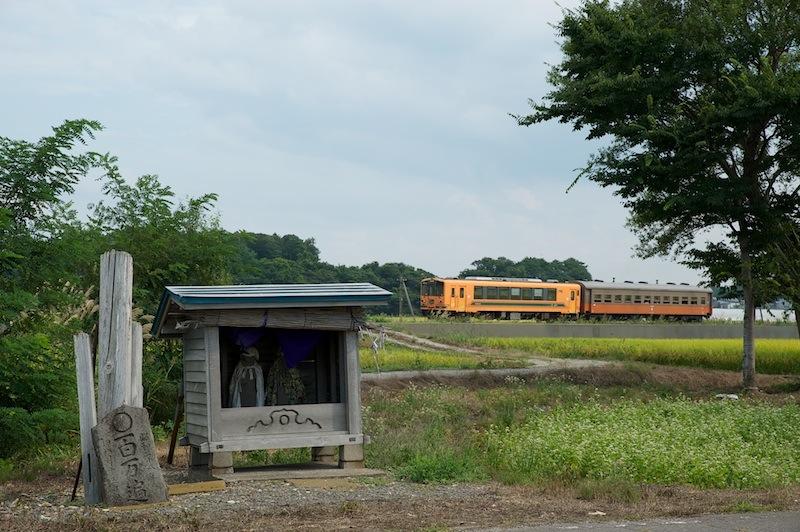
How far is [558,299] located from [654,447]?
2133 inches

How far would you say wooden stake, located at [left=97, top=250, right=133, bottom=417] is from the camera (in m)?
11.4

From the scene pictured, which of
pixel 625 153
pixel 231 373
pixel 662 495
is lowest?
pixel 662 495

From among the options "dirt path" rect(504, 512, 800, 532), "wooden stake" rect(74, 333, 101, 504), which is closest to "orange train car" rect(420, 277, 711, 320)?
"wooden stake" rect(74, 333, 101, 504)

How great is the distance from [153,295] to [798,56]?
17892 millimetres

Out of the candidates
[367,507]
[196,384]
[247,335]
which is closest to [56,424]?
[196,384]

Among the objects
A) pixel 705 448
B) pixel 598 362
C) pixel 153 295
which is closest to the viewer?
pixel 705 448

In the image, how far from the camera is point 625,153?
3036cm

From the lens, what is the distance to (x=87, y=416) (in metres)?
11.5

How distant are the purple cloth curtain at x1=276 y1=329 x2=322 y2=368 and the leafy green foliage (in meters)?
81.3

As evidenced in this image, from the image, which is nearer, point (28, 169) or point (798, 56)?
point (28, 169)

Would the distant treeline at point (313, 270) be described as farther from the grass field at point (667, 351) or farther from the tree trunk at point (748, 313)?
the tree trunk at point (748, 313)

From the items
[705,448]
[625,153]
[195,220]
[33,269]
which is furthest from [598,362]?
[33,269]

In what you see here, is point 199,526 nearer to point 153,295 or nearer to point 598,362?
point 153,295

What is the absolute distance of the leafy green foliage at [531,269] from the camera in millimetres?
102000
